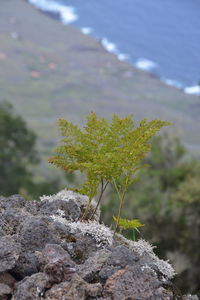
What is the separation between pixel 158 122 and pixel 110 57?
367ft

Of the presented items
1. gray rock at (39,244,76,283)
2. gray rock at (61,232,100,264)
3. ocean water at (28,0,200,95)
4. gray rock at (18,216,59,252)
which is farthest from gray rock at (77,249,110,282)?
ocean water at (28,0,200,95)

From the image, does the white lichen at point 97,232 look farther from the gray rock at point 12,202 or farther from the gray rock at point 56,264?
the gray rock at point 12,202

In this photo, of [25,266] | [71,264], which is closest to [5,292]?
[25,266]

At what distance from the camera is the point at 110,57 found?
114062mm

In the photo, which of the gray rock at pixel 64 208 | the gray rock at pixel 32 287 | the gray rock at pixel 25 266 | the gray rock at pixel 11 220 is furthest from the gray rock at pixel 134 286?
the gray rock at pixel 64 208

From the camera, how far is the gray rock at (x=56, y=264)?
3.98m

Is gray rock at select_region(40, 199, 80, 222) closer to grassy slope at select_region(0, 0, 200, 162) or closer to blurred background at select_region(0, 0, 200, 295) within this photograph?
blurred background at select_region(0, 0, 200, 295)

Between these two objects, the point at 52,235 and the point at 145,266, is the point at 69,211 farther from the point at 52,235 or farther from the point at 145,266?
the point at 145,266

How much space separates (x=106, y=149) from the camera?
5.26 metres

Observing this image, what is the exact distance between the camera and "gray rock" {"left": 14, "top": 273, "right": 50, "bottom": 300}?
373 cm

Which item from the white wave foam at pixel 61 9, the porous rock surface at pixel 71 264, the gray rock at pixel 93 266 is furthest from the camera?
the white wave foam at pixel 61 9

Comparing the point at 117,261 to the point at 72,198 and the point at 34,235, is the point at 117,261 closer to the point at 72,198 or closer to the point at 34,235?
the point at 34,235

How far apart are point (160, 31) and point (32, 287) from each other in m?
29.0

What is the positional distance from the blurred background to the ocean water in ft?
0.36
